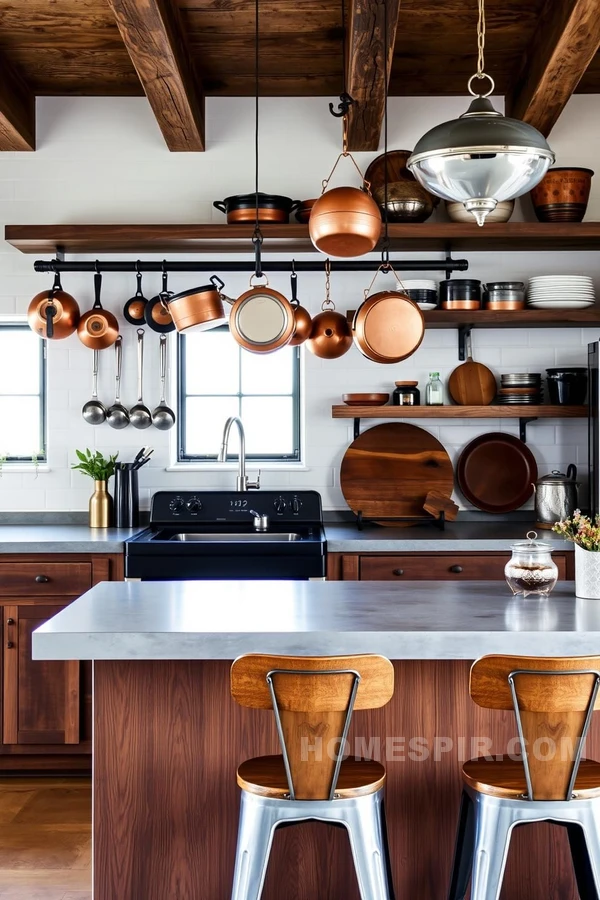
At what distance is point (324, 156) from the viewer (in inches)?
171

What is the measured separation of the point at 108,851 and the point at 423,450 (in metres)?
2.59

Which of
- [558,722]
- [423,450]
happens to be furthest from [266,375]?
[558,722]

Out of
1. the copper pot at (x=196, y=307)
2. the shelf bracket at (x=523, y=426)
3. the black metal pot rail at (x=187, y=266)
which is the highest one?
the black metal pot rail at (x=187, y=266)

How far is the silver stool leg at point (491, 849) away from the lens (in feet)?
6.04

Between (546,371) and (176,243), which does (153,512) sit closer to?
(176,243)

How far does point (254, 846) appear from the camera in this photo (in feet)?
6.09

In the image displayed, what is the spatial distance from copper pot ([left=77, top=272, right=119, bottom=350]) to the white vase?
259 centimetres

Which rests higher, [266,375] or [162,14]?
[162,14]

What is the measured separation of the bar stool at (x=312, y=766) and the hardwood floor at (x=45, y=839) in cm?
108

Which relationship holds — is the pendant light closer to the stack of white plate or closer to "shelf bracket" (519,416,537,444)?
the stack of white plate

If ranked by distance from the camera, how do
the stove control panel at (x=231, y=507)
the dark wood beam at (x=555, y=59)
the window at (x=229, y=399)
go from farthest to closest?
the window at (x=229, y=399) → the stove control panel at (x=231, y=507) → the dark wood beam at (x=555, y=59)

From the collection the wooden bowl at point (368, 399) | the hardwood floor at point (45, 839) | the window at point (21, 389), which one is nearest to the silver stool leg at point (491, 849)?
the hardwood floor at point (45, 839)

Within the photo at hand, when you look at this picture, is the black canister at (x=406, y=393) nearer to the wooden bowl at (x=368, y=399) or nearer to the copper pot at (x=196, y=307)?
the wooden bowl at (x=368, y=399)

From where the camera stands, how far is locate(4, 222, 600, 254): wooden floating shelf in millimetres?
3934
